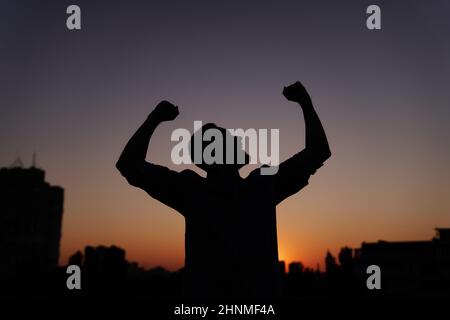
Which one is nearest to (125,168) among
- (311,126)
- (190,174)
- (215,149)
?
(190,174)

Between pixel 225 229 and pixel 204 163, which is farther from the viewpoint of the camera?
pixel 204 163

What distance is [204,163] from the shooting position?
3.95 m

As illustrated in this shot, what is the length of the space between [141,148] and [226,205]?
83 centimetres

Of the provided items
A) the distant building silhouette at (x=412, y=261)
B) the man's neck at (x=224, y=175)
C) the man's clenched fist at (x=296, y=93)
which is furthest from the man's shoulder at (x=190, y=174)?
the distant building silhouette at (x=412, y=261)

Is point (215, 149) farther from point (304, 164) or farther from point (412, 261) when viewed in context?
point (412, 261)

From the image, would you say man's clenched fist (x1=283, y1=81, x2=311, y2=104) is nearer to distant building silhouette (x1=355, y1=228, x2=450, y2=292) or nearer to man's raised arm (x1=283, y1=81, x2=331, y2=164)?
man's raised arm (x1=283, y1=81, x2=331, y2=164)

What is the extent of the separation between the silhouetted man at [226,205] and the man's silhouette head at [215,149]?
0.02 m

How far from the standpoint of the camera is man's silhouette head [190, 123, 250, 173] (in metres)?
3.89

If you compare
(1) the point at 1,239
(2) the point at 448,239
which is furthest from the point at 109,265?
(1) the point at 1,239

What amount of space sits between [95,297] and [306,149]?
288 centimetres

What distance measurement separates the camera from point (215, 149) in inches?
154

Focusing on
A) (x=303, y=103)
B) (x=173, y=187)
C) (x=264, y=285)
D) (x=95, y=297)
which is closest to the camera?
(x=264, y=285)
